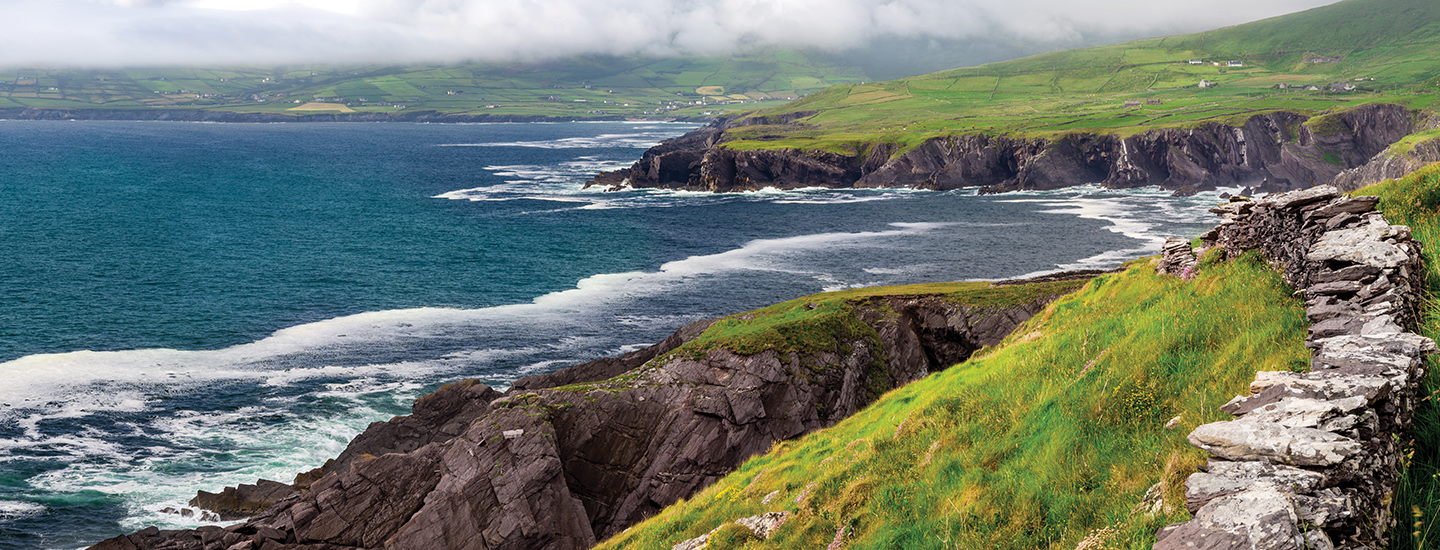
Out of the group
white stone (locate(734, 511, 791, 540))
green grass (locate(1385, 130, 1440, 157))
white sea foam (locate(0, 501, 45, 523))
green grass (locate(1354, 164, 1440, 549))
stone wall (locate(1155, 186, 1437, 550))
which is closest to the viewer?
stone wall (locate(1155, 186, 1437, 550))

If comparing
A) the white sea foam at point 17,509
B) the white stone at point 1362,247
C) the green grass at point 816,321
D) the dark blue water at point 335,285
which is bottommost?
the white sea foam at point 17,509

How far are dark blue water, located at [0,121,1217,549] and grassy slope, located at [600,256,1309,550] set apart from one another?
32.1 meters

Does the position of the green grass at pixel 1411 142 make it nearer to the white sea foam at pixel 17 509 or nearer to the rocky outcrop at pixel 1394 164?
the rocky outcrop at pixel 1394 164

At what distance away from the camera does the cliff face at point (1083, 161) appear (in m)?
149

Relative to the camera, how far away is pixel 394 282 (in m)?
77.8

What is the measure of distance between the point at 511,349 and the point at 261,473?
820 inches

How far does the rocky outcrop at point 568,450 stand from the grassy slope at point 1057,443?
468 inches

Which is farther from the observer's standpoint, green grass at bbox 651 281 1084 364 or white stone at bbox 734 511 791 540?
green grass at bbox 651 281 1084 364

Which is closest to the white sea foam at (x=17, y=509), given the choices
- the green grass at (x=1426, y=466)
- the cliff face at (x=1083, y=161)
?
the green grass at (x=1426, y=466)

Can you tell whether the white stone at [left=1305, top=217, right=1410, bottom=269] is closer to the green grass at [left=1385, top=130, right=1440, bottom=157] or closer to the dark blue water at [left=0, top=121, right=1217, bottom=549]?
the dark blue water at [left=0, top=121, right=1217, bottom=549]

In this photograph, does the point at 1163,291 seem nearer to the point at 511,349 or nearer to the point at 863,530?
the point at 863,530

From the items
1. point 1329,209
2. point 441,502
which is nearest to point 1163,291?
point 1329,209

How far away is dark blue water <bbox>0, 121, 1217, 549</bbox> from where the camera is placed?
41750 mm

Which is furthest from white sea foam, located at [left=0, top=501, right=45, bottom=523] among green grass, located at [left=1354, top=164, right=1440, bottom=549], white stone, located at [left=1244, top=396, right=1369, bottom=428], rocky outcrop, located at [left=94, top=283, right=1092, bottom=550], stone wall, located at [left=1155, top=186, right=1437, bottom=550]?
green grass, located at [left=1354, top=164, right=1440, bottom=549]
